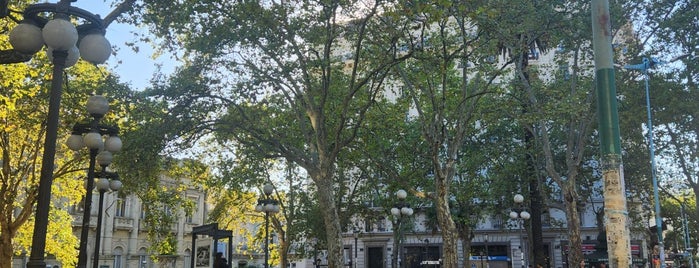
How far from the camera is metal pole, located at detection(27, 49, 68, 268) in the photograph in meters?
5.43

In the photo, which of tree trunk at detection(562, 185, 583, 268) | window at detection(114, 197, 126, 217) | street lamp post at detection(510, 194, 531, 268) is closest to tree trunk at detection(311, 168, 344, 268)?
tree trunk at detection(562, 185, 583, 268)

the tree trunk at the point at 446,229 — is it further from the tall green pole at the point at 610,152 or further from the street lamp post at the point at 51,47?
the street lamp post at the point at 51,47

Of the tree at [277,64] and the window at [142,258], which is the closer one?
the tree at [277,64]

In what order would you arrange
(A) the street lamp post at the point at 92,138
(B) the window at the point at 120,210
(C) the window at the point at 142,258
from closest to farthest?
(A) the street lamp post at the point at 92,138 → (B) the window at the point at 120,210 → (C) the window at the point at 142,258

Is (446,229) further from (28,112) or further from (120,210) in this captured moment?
(120,210)

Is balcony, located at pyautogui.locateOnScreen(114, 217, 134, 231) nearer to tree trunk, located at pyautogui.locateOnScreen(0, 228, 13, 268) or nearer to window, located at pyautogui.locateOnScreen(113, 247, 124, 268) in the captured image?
window, located at pyautogui.locateOnScreen(113, 247, 124, 268)

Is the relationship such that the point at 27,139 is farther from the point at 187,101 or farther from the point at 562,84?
the point at 562,84

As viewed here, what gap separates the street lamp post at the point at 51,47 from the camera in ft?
17.9

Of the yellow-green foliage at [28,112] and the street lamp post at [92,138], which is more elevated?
the yellow-green foliage at [28,112]

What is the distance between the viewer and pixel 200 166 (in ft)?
71.6

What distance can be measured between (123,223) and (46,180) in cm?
3654

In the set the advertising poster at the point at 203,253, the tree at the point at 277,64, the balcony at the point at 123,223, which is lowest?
the advertising poster at the point at 203,253

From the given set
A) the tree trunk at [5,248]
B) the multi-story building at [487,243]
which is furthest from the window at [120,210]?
the tree trunk at [5,248]

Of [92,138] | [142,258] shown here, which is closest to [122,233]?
[142,258]
